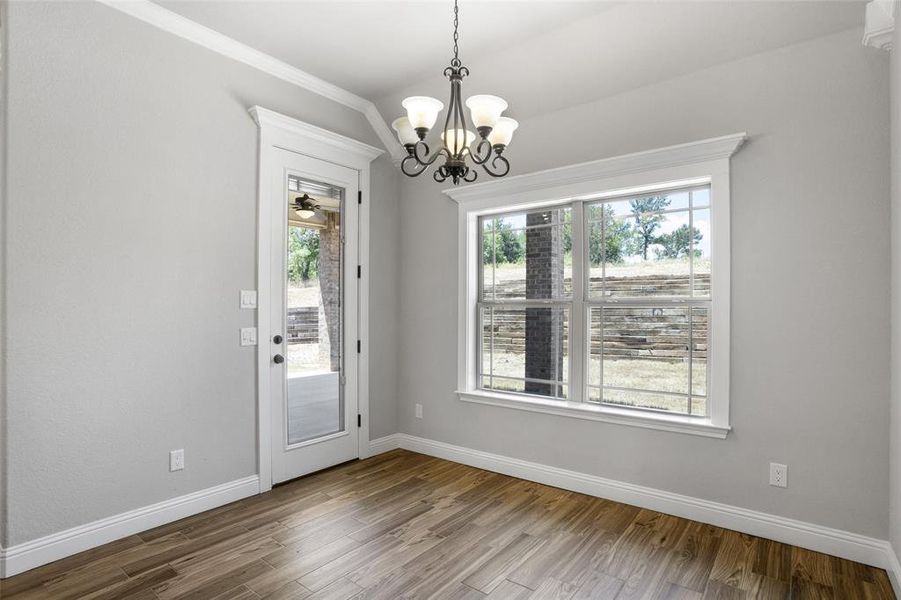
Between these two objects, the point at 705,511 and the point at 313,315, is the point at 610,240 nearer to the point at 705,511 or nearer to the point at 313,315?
the point at 705,511

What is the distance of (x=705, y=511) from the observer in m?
2.91

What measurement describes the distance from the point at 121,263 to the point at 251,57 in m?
1.64

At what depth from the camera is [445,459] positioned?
13.6 feet

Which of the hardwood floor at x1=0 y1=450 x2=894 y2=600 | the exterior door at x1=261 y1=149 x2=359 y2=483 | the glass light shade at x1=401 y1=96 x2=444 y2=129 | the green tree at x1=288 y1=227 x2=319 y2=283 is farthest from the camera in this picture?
the green tree at x1=288 y1=227 x2=319 y2=283

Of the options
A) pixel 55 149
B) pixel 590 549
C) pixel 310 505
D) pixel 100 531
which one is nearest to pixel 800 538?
pixel 590 549

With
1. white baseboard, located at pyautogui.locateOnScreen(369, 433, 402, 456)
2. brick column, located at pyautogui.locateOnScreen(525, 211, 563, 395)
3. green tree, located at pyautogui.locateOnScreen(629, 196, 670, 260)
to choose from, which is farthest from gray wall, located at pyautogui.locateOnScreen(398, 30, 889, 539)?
white baseboard, located at pyautogui.locateOnScreen(369, 433, 402, 456)

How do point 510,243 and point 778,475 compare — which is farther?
point 510,243

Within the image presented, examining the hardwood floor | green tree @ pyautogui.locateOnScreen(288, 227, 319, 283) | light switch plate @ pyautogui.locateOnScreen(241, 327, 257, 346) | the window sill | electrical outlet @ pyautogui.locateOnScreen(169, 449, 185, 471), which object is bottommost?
the hardwood floor

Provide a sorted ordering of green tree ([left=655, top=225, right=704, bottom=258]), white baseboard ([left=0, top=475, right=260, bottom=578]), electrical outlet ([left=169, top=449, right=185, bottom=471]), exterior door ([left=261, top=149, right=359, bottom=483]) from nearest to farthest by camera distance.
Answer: white baseboard ([left=0, top=475, right=260, bottom=578]) → electrical outlet ([left=169, top=449, right=185, bottom=471]) → green tree ([left=655, top=225, right=704, bottom=258]) → exterior door ([left=261, top=149, right=359, bottom=483])

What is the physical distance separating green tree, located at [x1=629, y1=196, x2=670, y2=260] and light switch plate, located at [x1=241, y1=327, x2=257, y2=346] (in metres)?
2.69

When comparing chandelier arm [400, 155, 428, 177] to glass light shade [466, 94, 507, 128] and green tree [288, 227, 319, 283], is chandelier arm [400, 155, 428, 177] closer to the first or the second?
glass light shade [466, 94, 507, 128]

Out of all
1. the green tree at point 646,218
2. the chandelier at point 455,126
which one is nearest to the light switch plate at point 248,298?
the chandelier at point 455,126

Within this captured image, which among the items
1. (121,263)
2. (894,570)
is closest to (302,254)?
(121,263)

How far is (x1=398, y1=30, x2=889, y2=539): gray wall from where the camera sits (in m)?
2.48
